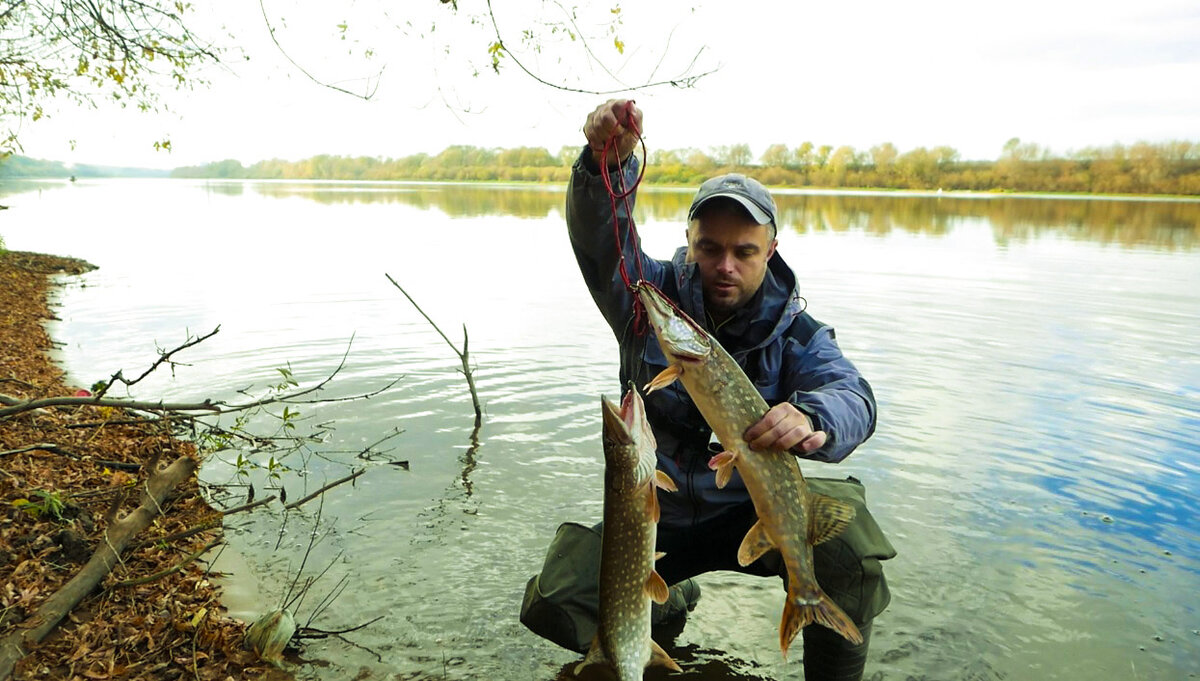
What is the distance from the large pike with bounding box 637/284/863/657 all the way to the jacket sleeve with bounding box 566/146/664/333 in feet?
2.25

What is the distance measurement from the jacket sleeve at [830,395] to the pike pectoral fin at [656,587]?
2.53ft

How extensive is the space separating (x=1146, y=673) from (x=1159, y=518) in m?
2.23

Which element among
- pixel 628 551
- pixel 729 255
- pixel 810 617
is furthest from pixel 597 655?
pixel 729 255

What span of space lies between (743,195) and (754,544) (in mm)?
1600

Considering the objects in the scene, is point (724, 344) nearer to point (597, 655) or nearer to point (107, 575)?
point (597, 655)

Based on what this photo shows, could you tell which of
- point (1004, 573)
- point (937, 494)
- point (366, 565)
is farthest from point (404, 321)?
point (1004, 573)

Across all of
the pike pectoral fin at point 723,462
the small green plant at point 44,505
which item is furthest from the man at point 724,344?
the small green plant at point 44,505

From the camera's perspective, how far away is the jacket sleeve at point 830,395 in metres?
2.99

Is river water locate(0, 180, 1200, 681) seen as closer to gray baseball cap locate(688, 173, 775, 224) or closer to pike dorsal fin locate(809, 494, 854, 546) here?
pike dorsal fin locate(809, 494, 854, 546)

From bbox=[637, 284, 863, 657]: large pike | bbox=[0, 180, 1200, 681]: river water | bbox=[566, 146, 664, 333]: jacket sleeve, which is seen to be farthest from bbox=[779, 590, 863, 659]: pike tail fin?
bbox=[566, 146, 664, 333]: jacket sleeve

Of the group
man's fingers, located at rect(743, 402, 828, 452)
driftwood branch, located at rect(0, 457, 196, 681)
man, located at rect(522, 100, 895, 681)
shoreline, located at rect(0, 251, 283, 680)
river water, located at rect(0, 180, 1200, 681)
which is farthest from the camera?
river water, located at rect(0, 180, 1200, 681)

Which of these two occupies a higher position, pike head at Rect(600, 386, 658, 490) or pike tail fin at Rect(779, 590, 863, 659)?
pike head at Rect(600, 386, 658, 490)

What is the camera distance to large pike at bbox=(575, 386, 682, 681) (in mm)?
2896

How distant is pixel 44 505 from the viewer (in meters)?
3.80
